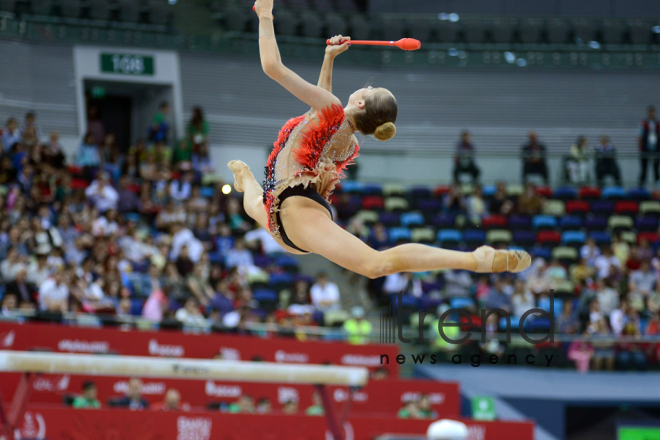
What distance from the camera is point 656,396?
9.98 meters

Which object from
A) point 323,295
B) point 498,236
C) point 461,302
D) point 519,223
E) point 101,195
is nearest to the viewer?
point 323,295

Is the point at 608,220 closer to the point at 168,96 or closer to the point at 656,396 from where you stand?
the point at 656,396

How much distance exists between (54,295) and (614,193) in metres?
11.0

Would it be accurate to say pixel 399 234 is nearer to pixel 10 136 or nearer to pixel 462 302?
pixel 462 302

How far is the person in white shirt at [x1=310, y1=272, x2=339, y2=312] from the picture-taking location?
11.5 m

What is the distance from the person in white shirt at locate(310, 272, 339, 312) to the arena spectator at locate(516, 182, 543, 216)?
193 inches

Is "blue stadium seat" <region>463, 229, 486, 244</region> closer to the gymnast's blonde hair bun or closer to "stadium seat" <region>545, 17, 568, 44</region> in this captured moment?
"stadium seat" <region>545, 17, 568, 44</region>

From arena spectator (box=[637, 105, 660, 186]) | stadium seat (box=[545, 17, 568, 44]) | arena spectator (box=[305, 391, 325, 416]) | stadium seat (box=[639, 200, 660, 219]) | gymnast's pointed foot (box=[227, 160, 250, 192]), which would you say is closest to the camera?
gymnast's pointed foot (box=[227, 160, 250, 192])

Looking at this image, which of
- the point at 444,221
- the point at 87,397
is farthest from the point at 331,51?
the point at 444,221

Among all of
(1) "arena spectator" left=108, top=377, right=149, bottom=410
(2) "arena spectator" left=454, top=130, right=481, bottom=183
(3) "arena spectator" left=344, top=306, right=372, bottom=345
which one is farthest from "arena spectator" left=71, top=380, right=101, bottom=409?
(2) "arena spectator" left=454, top=130, right=481, bottom=183

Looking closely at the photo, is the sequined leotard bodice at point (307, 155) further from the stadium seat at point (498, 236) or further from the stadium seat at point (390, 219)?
the stadium seat at point (498, 236)

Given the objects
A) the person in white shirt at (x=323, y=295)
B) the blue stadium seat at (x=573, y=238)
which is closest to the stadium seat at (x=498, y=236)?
the blue stadium seat at (x=573, y=238)

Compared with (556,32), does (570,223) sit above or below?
below

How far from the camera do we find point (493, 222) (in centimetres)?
1441
